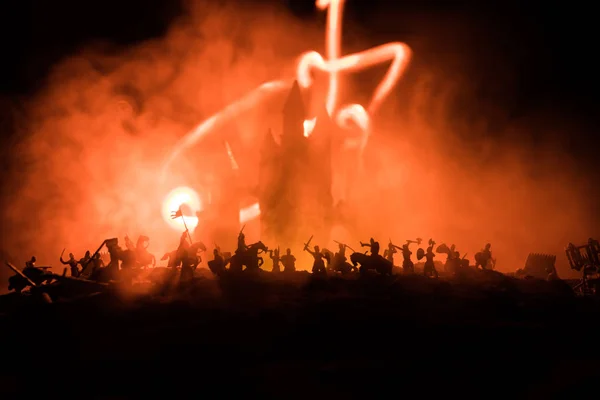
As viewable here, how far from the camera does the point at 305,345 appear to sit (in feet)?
52.4

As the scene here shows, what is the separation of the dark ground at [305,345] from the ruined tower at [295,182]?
96.0 feet

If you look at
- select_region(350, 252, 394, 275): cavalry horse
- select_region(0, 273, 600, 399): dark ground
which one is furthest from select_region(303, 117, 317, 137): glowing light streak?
select_region(0, 273, 600, 399): dark ground

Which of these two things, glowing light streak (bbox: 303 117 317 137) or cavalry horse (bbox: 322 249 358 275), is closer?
cavalry horse (bbox: 322 249 358 275)

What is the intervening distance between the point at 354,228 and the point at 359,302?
38.6m

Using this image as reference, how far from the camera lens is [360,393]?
12586 millimetres

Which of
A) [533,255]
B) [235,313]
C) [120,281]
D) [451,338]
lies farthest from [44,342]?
[533,255]

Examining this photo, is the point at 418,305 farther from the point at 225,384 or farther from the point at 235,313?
the point at 225,384

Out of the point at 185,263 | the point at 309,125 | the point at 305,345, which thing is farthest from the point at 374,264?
the point at 309,125

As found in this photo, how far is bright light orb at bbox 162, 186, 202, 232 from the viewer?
208ft

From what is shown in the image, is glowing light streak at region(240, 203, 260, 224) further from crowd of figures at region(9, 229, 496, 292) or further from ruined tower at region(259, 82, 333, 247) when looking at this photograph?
crowd of figures at region(9, 229, 496, 292)

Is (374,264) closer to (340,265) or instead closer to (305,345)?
(340,265)

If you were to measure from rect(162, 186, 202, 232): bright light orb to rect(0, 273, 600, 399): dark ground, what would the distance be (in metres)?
41.7

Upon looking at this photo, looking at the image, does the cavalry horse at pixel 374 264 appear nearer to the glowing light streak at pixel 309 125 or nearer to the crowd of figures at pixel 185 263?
the crowd of figures at pixel 185 263

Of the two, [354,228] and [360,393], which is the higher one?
[354,228]
